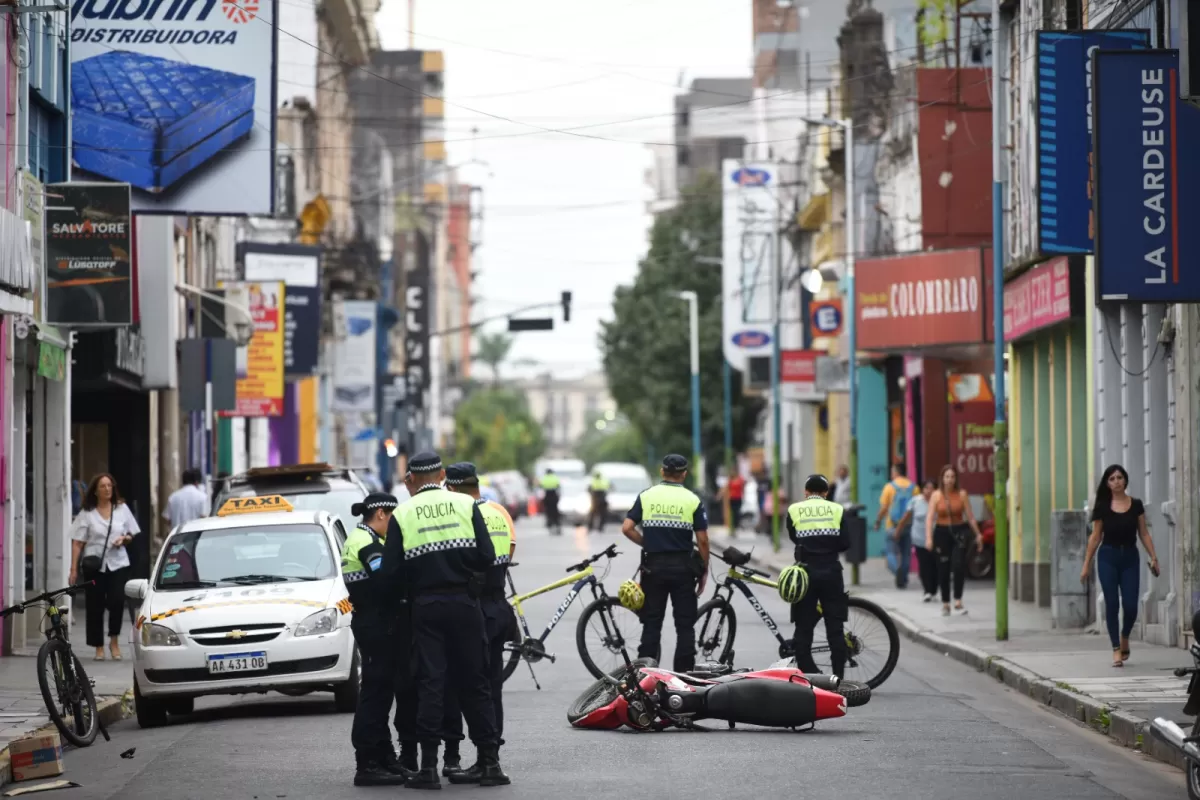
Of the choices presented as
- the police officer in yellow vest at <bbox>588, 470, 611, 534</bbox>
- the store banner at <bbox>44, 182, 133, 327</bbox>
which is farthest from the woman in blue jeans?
the police officer in yellow vest at <bbox>588, 470, 611, 534</bbox>

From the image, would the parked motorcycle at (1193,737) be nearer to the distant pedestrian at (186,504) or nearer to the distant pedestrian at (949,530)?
the distant pedestrian at (949,530)

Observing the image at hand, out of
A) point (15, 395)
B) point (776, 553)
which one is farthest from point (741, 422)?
point (15, 395)

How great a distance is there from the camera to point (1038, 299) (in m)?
27.1

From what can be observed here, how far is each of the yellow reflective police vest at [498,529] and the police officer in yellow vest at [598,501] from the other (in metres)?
47.4

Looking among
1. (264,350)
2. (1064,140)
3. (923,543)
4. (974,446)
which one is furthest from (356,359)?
(1064,140)

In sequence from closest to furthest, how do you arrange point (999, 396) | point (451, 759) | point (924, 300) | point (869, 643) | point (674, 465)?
point (451, 759)
point (674, 465)
point (869, 643)
point (999, 396)
point (924, 300)

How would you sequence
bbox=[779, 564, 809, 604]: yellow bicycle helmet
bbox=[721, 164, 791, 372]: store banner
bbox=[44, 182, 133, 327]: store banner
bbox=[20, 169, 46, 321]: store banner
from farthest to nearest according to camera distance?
bbox=[721, 164, 791, 372]: store banner → bbox=[44, 182, 133, 327]: store banner → bbox=[20, 169, 46, 321]: store banner → bbox=[779, 564, 809, 604]: yellow bicycle helmet

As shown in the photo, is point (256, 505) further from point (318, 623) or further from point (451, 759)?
point (451, 759)

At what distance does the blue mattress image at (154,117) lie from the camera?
86.1 ft

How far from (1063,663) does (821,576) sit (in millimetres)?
3884

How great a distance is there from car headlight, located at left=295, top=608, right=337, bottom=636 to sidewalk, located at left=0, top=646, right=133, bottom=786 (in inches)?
63.5

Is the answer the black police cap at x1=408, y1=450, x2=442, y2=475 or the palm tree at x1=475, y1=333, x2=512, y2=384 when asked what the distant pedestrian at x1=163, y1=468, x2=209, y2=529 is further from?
the palm tree at x1=475, y1=333, x2=512, y2=384

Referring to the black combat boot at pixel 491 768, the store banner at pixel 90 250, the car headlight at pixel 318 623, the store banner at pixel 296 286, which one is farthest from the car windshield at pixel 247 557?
the store banner at pixel 296 286

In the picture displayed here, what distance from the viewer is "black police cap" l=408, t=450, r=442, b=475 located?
11961mm
